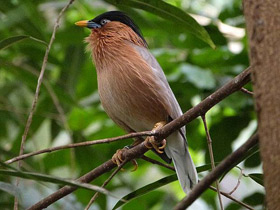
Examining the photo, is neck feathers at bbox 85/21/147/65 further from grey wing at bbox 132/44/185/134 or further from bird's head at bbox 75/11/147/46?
grey wing at bbox 132/44/185/134

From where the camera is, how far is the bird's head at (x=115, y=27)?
3506mm

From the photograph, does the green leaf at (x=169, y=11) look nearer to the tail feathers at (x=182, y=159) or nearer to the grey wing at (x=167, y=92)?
the grey wing at (x=167, y=92)

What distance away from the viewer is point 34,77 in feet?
11.3

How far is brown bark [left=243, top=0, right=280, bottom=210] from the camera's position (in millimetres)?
1114

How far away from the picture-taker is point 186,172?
3.19 metres

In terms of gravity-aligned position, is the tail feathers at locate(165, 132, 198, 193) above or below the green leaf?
below

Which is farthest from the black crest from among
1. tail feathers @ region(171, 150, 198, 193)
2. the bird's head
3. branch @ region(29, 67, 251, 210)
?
branch @ region(29, 67, 251, 210)

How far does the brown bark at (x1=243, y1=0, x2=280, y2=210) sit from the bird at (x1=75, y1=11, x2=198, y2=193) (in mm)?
1811

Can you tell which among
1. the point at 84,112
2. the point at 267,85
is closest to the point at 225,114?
the point at 84,112

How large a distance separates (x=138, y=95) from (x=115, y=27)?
2.12 feet

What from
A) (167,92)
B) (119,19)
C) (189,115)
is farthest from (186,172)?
(189,115)

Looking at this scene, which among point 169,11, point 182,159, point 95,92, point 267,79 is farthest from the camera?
point 95,92

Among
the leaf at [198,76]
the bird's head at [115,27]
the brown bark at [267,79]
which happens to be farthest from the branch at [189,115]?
the bird's head at [115,27]

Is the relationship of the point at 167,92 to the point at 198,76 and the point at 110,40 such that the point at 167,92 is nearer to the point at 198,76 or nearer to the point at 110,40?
the point at 198,76
